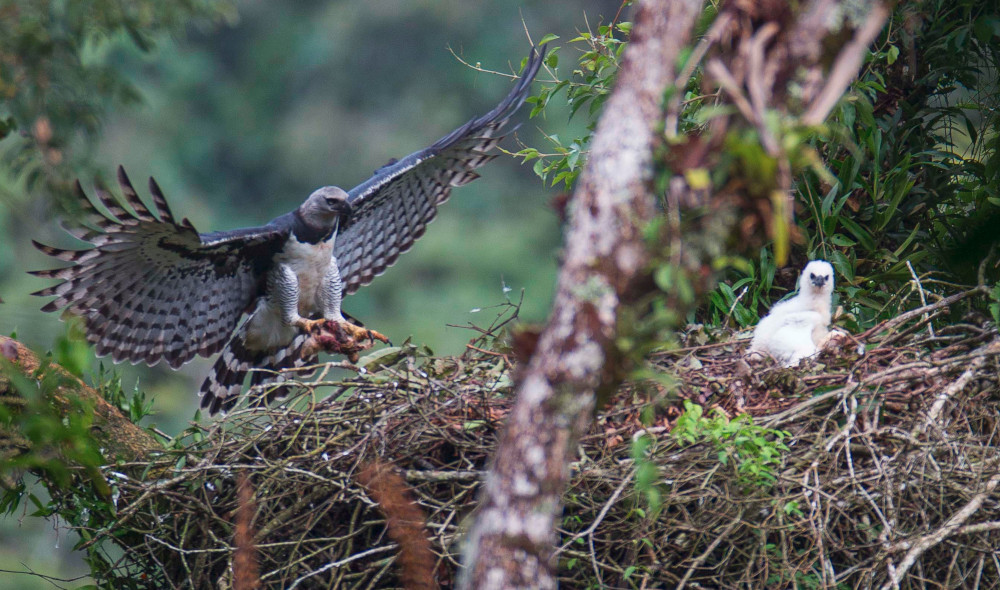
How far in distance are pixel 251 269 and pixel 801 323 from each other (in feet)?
8.73

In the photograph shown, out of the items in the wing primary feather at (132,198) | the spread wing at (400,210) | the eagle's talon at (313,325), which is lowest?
the wing primary feather at (132,198)

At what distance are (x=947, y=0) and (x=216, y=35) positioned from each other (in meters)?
18.6

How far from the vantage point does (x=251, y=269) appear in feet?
15.7

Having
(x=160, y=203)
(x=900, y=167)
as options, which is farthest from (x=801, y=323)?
(x=160, y=203)

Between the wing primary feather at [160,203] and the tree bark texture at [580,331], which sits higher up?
the wing primary feather at [160,203]

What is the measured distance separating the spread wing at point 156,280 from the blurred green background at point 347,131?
24.8 ft

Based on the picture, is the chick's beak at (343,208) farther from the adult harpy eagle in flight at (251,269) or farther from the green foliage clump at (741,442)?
the green foliage clump at (741,442)

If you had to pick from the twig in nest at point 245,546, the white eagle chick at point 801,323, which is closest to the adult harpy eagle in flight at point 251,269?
the twig in nest at point 245,546

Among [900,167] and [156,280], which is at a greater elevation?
[900,167]

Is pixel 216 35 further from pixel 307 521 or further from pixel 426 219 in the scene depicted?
pixel 307 521

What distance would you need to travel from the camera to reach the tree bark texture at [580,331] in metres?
1.60

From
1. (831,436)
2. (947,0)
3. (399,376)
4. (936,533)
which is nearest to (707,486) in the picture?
(831,436)

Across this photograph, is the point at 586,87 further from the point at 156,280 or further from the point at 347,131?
the point at 347,131

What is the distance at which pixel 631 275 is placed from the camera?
5.27ft
